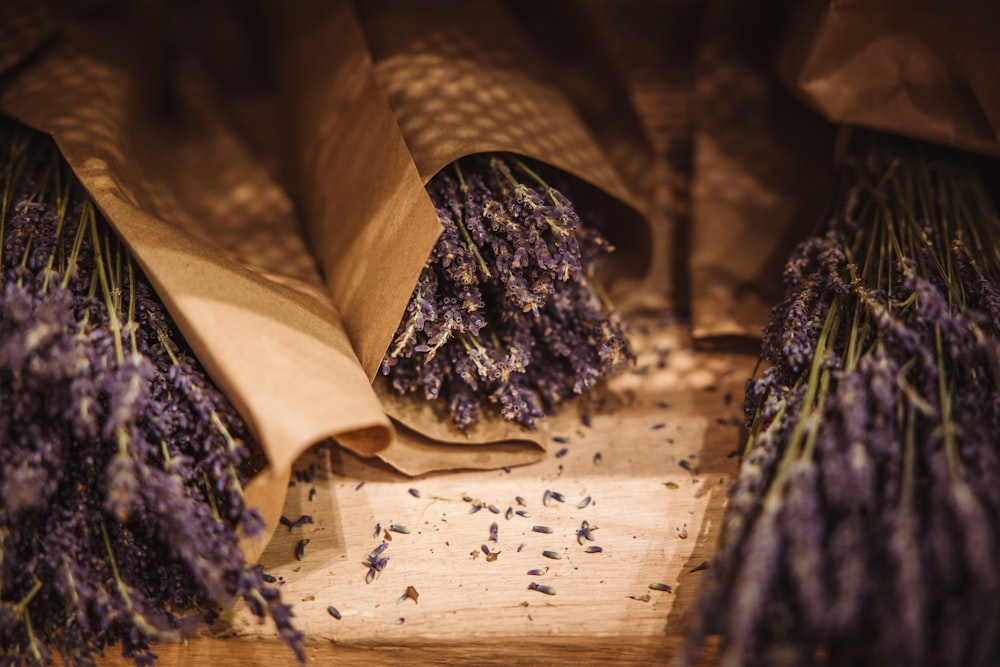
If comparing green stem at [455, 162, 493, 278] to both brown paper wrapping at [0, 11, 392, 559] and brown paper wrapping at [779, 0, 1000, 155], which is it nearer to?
brown paper wrapping at [0, 11, 392, 559]

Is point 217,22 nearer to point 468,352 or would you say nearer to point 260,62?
point 260,62

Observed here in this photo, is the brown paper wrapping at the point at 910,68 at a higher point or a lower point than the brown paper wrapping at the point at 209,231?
higher

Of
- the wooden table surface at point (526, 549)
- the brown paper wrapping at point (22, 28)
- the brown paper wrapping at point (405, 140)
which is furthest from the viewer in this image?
the brown paper wrapping at point (22, 28)

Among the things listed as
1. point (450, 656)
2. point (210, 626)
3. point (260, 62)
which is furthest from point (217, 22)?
point (450, 656)

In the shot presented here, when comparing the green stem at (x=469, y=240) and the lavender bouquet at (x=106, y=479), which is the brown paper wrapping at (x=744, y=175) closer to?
the green stem at (x=469, y=240)

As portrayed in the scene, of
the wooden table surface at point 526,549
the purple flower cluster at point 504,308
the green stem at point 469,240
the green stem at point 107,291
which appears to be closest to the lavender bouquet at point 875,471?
the wooden table surface at point 526,549

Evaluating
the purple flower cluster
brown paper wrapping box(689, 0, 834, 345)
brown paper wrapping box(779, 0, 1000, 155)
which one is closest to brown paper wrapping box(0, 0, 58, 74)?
the purple flower cluster
